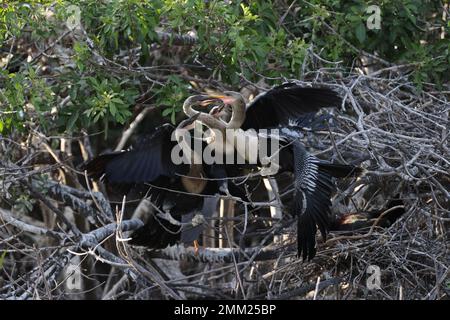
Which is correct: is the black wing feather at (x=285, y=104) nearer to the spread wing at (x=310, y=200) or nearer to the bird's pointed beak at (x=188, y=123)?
the spread wing at (x=310, y=200)

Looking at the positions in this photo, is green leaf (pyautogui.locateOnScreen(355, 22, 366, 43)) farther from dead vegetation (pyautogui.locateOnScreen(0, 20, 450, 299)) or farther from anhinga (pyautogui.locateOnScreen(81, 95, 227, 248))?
anhinga (pyautogui.locateOnScreen(81, 95, 227, 248))

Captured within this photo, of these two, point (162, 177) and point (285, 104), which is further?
point (162, 177)

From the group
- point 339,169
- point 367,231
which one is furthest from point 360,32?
point 367,231

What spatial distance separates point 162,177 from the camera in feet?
21.3

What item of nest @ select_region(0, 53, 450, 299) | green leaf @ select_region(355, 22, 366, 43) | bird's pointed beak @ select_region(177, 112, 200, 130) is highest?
green leaf @ select_region(355, 22, 366, 43)

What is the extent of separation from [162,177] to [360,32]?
1486 mm

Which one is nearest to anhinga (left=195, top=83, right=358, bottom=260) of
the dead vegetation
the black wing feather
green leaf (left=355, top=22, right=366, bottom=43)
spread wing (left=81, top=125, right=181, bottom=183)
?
the black wing feather

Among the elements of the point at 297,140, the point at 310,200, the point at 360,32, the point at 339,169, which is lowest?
the point at 310,200

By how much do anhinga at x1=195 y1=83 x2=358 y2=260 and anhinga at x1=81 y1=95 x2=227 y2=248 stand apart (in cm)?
26

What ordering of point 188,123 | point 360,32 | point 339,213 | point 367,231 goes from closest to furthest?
1. point 367,231
2. point 188,123
3. point 360,32
4. point 339,213

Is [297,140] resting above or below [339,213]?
above

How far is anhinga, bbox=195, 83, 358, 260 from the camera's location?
5766 mm

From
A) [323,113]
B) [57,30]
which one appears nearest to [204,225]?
[323,113]

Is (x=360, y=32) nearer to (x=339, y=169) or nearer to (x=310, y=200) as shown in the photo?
(x=339, y=169)
